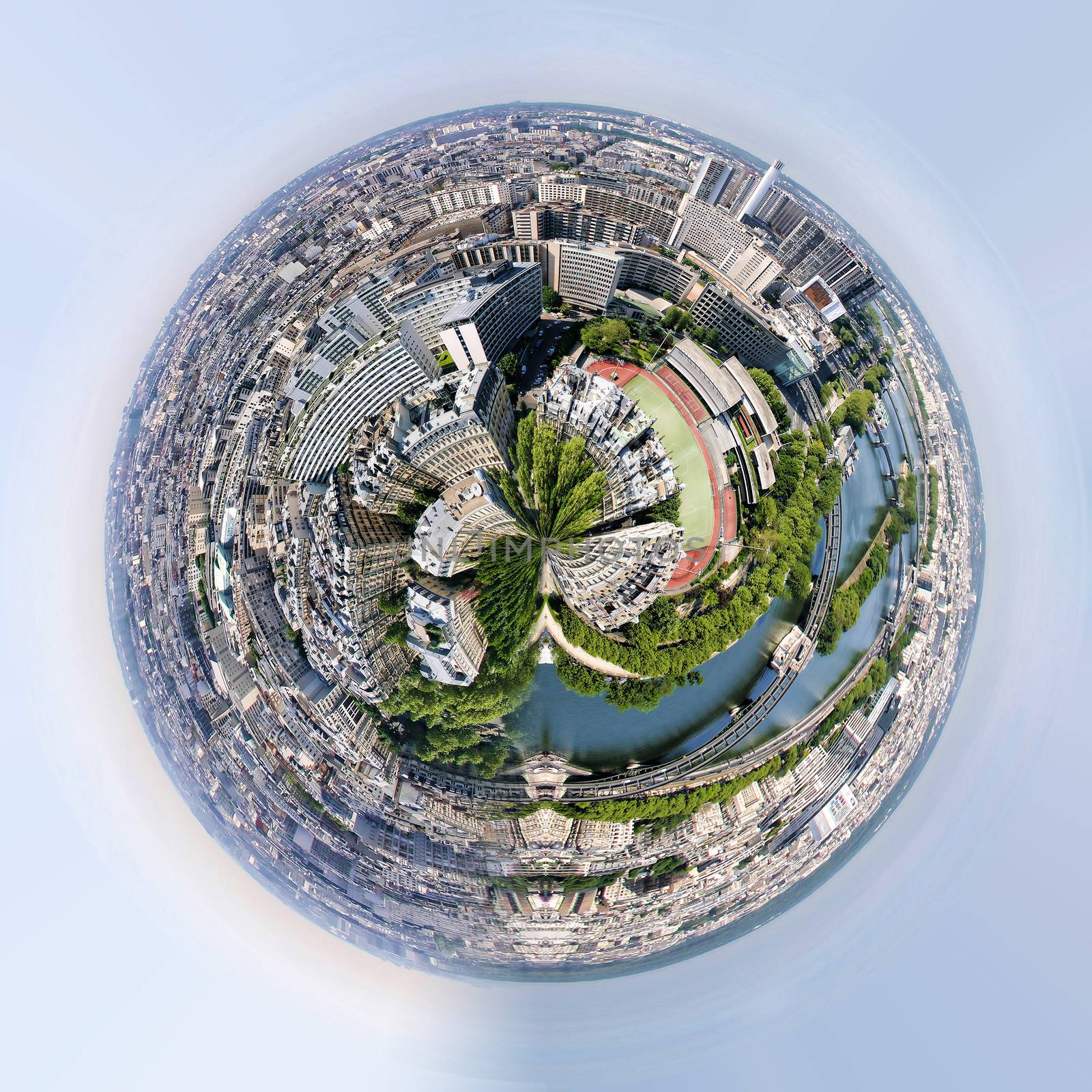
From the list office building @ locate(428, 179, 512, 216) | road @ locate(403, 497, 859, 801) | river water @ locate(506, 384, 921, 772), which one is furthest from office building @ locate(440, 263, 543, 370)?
road @ locate(403, 497, 859, 801)

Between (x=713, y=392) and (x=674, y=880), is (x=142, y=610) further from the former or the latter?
(x=713, y=392)

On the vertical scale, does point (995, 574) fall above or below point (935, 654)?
above

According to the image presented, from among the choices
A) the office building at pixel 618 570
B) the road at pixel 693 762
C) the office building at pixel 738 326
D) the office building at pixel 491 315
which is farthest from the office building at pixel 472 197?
the road at pixel 693 762

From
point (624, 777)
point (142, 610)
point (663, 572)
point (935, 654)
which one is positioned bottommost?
point (142, 610)

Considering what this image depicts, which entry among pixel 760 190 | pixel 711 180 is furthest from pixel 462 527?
pixel 760 190

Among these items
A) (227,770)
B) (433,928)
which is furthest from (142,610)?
(433,928)

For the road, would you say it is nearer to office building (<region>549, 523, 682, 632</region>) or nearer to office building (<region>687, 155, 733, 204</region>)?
office building (<region>549, 523, 682, 632</region>)

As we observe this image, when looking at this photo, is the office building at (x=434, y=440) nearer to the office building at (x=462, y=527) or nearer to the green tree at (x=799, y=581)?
the office building at (x=462, y=527)
